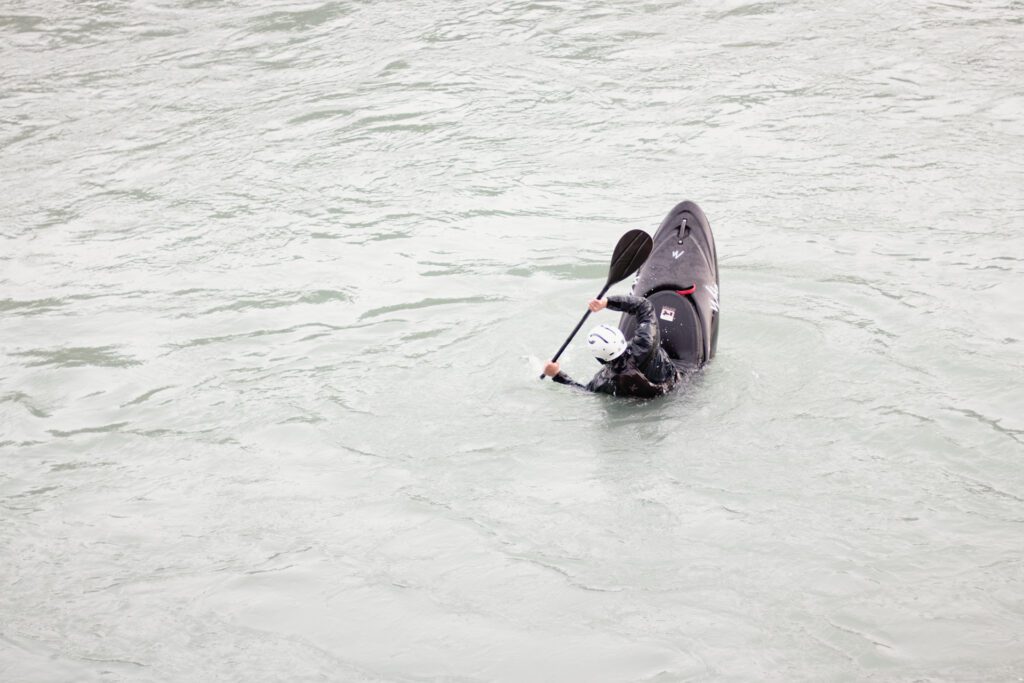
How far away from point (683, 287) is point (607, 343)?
4.44 ft

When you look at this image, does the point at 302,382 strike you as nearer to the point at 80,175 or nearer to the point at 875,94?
the point at 80,175

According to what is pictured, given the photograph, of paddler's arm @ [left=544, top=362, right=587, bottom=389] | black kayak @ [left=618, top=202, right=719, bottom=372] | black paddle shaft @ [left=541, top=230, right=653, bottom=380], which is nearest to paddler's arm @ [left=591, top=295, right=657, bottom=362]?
black kayak @ [left=618, top=202, right=719, bottom=372]

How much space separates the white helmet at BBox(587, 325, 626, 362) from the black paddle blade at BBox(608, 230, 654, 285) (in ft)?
3.30

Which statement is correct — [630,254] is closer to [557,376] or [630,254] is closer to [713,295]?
[713,295]

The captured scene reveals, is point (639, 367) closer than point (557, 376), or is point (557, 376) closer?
point (639, 367)

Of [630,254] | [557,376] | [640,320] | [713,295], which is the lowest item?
[557,376]

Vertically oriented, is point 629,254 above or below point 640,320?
above

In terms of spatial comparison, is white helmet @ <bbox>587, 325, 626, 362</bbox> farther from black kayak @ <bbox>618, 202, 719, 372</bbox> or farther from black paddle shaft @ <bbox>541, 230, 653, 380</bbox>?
black paddle shaft @ <bbox>541, 230, 653, 380</bbox>

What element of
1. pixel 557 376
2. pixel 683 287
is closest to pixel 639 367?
pixel 557 376

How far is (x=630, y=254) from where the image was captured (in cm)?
872

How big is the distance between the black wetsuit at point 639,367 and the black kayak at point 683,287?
0.90 feet

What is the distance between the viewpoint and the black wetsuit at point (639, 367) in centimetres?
784

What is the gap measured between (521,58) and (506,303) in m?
6.30

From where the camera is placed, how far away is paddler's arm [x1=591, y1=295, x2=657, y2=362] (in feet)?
25.7
